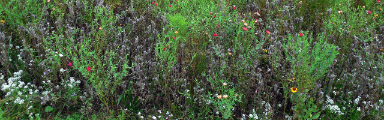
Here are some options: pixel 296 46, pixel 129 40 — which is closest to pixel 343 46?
pixel 296 46

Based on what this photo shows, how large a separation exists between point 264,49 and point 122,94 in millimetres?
1670

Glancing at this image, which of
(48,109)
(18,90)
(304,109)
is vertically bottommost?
(304,109)

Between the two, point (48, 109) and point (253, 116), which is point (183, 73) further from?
point (48, 109)

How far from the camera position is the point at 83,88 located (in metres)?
2.78

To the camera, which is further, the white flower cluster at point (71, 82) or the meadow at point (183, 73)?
the white flower cluster at point (71, 82)

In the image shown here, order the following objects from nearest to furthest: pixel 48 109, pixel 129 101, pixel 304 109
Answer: pixel 304 109
pixel 48 109
pixel 129 101

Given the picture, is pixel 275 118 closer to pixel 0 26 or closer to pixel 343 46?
pixel 343 46

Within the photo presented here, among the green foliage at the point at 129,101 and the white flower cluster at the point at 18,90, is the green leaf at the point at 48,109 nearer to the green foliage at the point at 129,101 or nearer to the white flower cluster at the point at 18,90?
the white flower cluster at the point at 18,90

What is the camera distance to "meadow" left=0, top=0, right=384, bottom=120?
8.11ft

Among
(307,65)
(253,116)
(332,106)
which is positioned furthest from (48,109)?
(332,106)

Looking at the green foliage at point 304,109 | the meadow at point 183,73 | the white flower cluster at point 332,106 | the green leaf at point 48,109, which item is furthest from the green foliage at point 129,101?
the white flower cluster at point 332,106

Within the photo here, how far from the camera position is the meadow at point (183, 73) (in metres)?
2.47

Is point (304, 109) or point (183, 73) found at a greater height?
point (183, 73)

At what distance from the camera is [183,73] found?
2.74 meters
